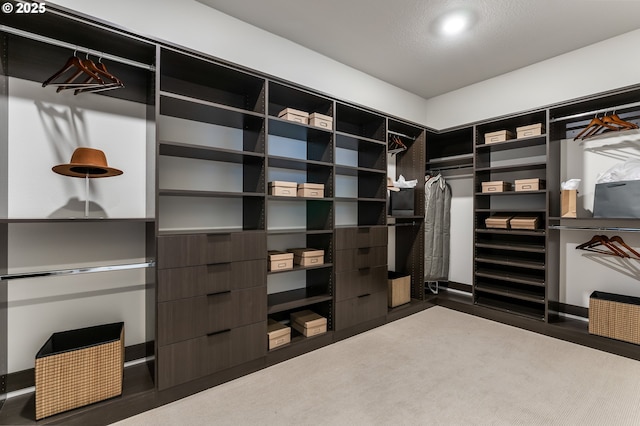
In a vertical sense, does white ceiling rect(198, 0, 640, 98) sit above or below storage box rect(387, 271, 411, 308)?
above

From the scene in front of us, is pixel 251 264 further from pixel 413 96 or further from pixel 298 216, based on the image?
pixel 413 96

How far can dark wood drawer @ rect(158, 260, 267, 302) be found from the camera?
1.86 meters

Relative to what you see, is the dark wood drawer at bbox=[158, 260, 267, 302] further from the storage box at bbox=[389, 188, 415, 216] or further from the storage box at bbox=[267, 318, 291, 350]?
the storage box at bbox=[389, 188, 415, 216]

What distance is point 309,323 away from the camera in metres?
2.60

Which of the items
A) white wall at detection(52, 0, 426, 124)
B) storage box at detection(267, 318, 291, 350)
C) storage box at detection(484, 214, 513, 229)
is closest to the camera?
white wall at detection(52, 0, 426, 124)

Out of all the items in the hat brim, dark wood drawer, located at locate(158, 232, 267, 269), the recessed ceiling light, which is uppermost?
the recessed ceiling light

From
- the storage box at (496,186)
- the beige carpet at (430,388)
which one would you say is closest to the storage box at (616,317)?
the beige carpet at (430,388)

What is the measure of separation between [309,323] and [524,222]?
245 centimetres

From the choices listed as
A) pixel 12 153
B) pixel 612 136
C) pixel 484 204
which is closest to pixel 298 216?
pixel 12 153

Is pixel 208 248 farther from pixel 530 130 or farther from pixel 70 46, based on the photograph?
pixel 530 130

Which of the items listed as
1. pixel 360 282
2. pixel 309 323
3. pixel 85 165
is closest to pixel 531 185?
pixel 360 282

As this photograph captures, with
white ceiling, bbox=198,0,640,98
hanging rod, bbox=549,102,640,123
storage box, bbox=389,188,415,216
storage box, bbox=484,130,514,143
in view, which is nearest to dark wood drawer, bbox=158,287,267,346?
storage box, bbox=389,188,415,216

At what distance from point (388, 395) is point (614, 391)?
60.0 inches

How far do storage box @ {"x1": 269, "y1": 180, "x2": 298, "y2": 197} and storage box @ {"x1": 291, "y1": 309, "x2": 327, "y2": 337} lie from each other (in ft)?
3.73
